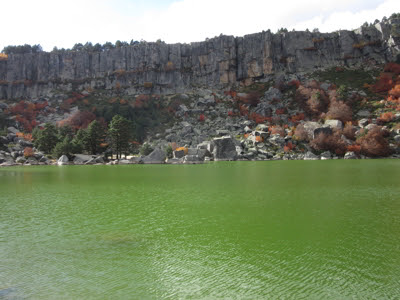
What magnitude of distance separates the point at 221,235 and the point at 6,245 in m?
8.75

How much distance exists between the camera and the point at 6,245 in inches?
496

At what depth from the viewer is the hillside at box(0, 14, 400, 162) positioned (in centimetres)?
6977

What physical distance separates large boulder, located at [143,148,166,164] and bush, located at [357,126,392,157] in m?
41.3

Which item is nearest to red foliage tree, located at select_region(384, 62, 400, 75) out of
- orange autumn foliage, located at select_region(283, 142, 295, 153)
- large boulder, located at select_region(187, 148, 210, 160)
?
orange autumn foliage, located at select_region(283, 142, 295, 153)

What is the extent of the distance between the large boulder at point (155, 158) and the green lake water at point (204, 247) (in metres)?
41.9

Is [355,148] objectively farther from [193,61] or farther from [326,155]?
[193,61]

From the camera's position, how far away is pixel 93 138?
69.1 meters

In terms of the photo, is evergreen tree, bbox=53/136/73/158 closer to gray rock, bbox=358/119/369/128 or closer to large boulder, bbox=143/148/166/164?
large boulder, bbox=143/148/166/164

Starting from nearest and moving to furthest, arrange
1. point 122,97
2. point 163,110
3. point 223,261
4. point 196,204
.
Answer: point 223,261
point 196,204
point 163,110
point 122,97

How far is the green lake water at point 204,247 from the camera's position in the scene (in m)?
8.70

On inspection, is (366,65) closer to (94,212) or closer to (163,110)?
(163,110)

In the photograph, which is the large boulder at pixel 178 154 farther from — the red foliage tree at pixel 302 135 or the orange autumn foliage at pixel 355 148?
the orange autumn foliage at pixel 355 148

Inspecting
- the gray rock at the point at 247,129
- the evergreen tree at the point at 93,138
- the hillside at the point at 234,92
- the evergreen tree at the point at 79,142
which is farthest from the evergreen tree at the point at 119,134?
the gray rock at the point at 247,129

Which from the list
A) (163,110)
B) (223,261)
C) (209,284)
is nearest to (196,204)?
(223,261)
